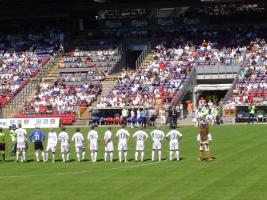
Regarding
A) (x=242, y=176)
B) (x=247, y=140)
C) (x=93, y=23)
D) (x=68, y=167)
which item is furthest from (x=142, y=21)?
(x=242, y=176)

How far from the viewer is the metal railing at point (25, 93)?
6588 cm

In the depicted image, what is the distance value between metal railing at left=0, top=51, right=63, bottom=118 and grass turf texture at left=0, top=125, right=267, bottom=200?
2679 centimetres

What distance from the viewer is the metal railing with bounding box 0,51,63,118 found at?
65.9 metres

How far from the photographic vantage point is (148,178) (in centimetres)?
2945

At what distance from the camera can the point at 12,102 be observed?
67.1 metres

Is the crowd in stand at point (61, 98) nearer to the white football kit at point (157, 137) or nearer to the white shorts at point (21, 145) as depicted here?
the white shorts at point (21, 145)

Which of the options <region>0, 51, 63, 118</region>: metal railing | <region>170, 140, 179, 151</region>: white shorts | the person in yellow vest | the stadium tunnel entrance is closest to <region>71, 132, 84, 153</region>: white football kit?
<region>170, 140, 179, 151</region>: white shorts

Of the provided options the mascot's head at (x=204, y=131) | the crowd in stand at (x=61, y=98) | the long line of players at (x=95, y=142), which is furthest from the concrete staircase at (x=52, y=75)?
the mascot's head at (x=204, y=131)

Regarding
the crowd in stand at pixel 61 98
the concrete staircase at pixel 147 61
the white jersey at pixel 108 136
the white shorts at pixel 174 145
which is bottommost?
the white shorts at pixel 174 145

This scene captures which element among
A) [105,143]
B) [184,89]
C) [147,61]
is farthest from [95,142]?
[147,61]

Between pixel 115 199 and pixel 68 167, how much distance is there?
914 cm

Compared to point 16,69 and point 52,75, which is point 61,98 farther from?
point 16,69

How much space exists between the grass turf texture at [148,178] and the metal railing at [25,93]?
87.9ft

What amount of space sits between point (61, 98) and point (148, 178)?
36243mm
